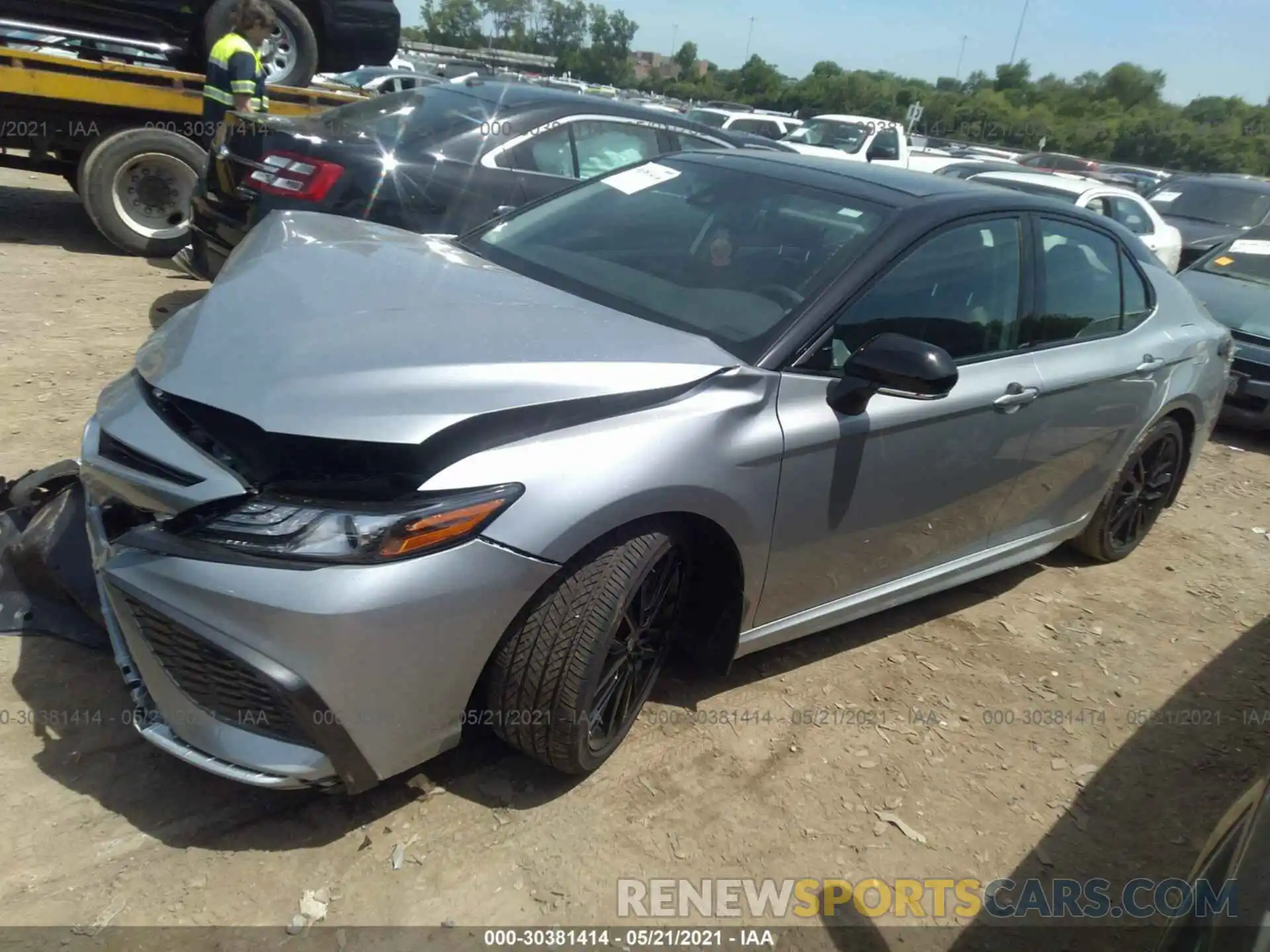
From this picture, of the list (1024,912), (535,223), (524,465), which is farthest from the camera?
(535,223)

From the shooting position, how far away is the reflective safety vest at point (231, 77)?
686cm

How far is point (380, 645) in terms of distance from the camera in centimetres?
206

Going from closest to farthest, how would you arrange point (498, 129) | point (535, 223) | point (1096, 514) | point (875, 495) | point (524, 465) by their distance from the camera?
1. point (524, 465)
2. point (875, 495)
3. point (535, 223)
4. point (1096, 514)
5. point (498, 129)

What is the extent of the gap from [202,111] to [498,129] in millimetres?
3092

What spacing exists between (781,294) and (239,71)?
18.6ft

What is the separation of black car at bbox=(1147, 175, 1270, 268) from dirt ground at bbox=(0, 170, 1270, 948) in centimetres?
887

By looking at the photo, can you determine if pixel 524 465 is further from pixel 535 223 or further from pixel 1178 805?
pixel 1178 805

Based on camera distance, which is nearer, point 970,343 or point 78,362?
point 970,343

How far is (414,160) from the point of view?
541cm

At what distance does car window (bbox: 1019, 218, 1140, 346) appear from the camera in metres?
3.52

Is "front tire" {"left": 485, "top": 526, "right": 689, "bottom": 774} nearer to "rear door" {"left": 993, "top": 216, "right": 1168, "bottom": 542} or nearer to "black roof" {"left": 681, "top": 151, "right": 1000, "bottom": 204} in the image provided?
"black roof" {"left": 681, "top": 151, "right": 1000, "bottom": 204}

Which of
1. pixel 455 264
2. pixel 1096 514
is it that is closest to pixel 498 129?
pixel 455 264

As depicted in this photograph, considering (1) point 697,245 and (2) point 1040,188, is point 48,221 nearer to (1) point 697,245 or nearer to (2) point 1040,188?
(1) point 697,245

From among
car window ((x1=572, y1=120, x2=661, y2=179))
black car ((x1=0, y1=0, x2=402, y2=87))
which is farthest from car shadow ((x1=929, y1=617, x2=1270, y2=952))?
black car ((x1=0, y1=0, x2=402, y2=87))
